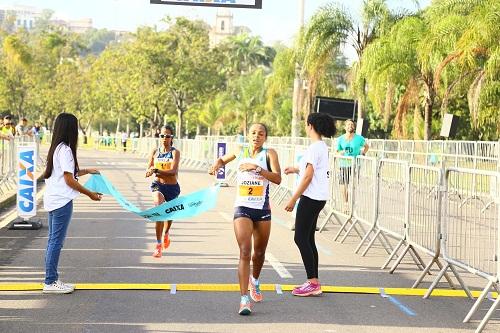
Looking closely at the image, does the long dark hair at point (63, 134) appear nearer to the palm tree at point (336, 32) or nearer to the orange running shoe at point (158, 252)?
the orange running shoe at point (158, 252)

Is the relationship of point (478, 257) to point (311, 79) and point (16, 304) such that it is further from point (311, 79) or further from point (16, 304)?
point (311, 79)

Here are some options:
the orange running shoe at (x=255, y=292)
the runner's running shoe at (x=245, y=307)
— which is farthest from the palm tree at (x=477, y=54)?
the runner's running shoe at (x=245, y=307)

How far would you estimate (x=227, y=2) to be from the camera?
23500 millimetres

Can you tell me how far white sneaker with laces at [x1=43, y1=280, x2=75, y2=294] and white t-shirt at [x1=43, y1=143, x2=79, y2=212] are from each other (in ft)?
2.46

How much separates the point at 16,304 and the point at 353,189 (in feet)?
23.6

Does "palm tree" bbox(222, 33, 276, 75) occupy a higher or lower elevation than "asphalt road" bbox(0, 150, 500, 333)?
higher

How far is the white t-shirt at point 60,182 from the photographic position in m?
10.1

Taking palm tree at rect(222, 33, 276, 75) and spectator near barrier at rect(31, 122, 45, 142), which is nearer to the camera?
spectator near barrier at rect(31, 122, 45, 142)

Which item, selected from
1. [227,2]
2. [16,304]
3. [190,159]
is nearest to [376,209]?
[16,304]

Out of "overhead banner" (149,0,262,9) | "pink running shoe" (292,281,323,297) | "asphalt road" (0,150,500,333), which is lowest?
"asphalt road" (0,150,500,333)

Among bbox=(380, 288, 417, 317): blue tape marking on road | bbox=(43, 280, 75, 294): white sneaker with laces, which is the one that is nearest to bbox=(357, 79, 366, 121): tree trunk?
bbox=(380, 288, 417, 317): blue tape marking on road

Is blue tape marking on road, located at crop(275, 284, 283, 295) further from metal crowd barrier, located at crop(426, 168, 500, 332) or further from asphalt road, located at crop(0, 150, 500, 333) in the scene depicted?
metal crowd barrier, located at crop(426, 168, 500, 332)

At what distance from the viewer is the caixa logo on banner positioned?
52.9 feet

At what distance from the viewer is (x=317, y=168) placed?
33.6 feet
